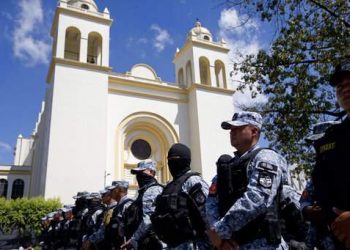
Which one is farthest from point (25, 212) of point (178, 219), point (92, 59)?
point (178, 219)

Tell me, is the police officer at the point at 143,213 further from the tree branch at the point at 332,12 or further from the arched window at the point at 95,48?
the arched window at the point at 95,48

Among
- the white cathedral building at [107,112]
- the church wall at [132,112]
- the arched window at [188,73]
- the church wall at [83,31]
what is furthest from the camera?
the arched window at [188,73]

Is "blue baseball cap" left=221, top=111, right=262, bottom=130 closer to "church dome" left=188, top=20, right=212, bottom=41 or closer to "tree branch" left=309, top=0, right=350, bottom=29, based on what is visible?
"tree branch" left=309, top=0, right=350, bottom=29

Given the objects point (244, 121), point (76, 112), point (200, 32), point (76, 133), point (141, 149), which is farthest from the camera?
point (200, 32)

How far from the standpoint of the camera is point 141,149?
74.8 feet

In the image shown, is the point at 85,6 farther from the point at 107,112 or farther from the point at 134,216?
the point at 134,216

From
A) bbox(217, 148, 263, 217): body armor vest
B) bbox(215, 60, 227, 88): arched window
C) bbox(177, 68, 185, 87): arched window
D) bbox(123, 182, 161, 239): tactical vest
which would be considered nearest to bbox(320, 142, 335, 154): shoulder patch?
bbox(217, 148, 263, 217): body armor vest

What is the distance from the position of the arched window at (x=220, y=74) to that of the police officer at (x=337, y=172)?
24.7 meters

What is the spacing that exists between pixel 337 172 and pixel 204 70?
26073 mm

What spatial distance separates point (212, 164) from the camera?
22.2 meters

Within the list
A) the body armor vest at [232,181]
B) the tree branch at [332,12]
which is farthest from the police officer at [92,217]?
the tree branch at [332,12]

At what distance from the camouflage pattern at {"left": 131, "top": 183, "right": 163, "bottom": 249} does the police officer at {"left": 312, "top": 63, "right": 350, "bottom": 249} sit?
2171 millimetres

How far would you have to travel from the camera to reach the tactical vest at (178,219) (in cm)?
281

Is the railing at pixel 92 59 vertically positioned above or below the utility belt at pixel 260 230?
above
